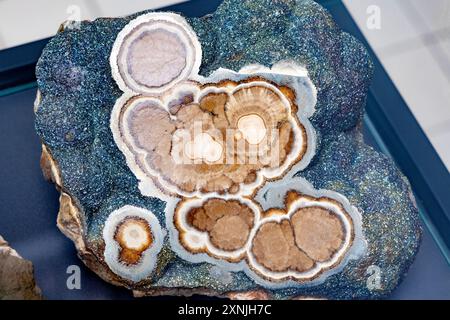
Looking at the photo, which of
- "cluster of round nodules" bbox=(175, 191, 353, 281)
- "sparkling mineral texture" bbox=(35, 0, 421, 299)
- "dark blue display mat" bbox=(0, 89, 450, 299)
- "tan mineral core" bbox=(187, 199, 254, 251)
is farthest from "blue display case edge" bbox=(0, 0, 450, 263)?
"tan mineral core" bbox=(187, 199, 254, 251)

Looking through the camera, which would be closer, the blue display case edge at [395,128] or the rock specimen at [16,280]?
the rock specimen at [16,280]

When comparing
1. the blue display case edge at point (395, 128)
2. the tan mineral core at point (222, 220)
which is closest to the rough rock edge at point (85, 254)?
the tan mineral core at point (222, 220)

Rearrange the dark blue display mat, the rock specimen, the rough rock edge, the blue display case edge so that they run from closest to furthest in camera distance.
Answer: the rock specimen
the rough rock edge
the dark blue display mat
the blue display case edge

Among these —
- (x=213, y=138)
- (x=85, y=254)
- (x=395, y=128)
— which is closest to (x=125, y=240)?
(x=85, y=254)

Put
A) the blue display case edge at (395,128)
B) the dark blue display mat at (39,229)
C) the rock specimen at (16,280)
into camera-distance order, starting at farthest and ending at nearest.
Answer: the blue display case edge at (395,128), the dark blue display mat at (39,229), the rock specimen at (16,280)

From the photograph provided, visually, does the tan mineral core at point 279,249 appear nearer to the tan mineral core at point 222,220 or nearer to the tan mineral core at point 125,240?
the tan mineral core at point 222,220

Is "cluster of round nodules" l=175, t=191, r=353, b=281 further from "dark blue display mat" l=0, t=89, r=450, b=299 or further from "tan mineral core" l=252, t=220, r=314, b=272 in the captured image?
"dark blue display mat" l=0, t=89, r=450, b=299

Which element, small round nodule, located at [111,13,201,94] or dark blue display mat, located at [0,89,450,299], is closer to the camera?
small round nodule, located at [111,13,201,94]
